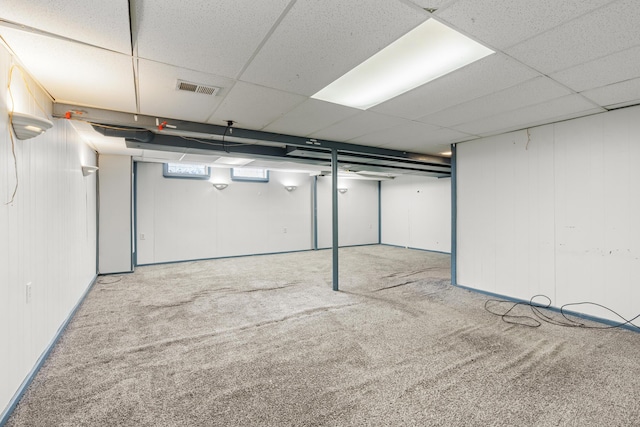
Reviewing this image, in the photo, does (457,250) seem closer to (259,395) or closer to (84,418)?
(259,395)

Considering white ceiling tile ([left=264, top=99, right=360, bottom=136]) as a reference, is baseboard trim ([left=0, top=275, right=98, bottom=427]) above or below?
below

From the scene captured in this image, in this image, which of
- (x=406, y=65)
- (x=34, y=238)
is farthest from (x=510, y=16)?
(x=34, y=238)

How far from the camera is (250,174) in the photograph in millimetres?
8016

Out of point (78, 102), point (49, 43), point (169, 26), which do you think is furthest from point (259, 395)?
point (78, 102)

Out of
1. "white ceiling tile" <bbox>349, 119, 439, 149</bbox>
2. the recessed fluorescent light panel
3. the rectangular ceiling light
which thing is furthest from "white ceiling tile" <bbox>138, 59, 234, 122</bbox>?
the recessed fluorescent light panel

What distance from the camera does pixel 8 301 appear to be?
188 cm

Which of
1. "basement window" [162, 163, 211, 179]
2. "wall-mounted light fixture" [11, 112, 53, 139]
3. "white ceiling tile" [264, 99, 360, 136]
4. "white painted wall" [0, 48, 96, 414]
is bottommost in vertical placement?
"white painted wall" [0, 48, 96, 414]

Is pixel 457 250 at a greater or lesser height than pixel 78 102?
lesser

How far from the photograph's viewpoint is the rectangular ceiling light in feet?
6.52

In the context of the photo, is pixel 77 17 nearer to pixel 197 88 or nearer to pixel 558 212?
pixel 197 88

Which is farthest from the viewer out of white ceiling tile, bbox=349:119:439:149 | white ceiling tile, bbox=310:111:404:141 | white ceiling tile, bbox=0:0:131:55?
white ceiling tile, bbox=349:119:439:149

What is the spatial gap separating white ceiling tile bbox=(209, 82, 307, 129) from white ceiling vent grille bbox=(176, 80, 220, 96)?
149mm

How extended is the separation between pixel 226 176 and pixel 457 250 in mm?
5674

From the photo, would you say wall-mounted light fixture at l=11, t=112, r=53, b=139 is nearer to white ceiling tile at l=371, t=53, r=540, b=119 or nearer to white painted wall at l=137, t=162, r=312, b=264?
white ceiling tile at l=371, t=53, r=540, b=119
